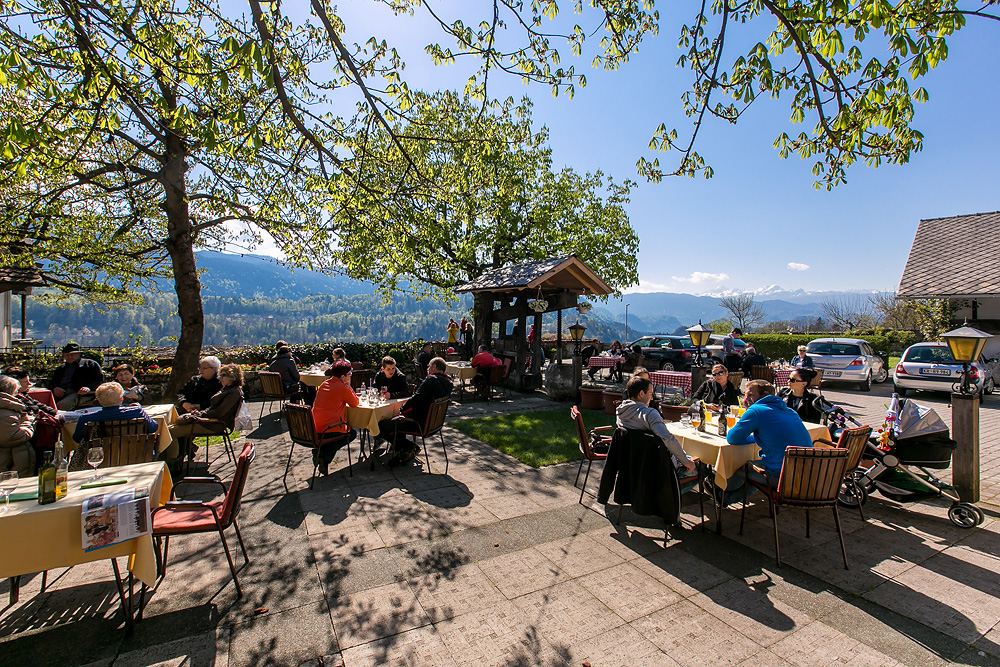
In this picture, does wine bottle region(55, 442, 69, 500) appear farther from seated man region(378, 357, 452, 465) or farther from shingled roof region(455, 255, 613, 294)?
shingled roof region(455, 255, 613, 294)

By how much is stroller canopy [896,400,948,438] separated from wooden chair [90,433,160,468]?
7365 mm

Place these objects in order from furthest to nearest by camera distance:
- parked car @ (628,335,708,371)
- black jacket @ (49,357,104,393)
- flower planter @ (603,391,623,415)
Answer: parked car @ (628,335,708,371), flower planter @ (603,391,623,415), black jacket @ (49,357,104,393)

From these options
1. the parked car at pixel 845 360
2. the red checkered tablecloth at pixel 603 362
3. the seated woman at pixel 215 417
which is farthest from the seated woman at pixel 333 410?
the parked car at pixel 845 360

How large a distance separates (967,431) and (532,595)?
195 inches

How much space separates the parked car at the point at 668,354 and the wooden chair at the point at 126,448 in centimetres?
1668

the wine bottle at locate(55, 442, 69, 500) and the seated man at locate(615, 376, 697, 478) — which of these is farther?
the seated man at locate(615, 376, 697, 478)

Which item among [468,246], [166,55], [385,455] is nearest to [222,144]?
[166,55]

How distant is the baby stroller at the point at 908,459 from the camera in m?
4.82

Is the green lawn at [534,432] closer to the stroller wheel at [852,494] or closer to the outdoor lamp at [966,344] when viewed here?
the stroller wheel at [852,494]

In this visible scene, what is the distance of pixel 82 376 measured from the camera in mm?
8125

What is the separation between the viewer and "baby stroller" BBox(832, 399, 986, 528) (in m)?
4.82

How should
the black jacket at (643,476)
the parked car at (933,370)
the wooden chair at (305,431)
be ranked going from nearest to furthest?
the black jacket at (643,476), the wooden chair at (305,431), the parked car at (933,370)

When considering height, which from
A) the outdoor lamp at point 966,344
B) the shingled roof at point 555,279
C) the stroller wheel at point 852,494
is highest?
the shingled roof at point 555,279

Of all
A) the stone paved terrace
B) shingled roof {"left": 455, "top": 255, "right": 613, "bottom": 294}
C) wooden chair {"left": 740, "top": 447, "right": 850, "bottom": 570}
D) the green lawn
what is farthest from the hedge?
wooden chair {"left": 740, "top": 447, "right": 850, "bottom": 570}
